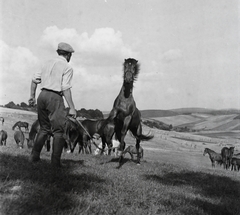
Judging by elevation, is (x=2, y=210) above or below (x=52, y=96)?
below

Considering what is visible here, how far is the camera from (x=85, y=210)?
11.8 feet

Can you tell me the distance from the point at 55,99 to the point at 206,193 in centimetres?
374

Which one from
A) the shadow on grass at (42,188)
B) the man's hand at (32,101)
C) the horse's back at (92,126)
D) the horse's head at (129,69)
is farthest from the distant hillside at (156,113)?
the shadow on grass at (42,188)

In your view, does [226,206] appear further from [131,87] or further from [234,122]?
[234,122]

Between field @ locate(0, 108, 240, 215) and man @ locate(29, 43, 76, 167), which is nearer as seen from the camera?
field @ locate(0, 108, 240, 215)

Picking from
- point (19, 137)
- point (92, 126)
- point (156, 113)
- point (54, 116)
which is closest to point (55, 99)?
point (54, 116)

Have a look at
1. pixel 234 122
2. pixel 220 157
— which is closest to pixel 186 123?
pixel 234 122

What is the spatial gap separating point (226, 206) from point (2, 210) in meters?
3.63

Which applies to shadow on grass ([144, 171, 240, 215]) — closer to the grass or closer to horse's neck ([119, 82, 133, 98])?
the grass

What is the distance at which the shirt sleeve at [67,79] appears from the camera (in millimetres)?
5749

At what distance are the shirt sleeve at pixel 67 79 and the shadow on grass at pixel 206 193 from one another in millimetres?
2972

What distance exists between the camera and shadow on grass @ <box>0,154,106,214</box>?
3432mm

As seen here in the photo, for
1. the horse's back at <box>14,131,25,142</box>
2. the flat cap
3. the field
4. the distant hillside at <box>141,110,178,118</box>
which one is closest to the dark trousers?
the field

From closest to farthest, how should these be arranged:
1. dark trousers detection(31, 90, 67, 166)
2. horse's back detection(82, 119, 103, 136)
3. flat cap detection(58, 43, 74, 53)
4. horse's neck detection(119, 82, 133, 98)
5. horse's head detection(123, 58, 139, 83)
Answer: dark trousers detection(31, 90, 67, 166), flat cap detection(58, 43, 74, 53), horse's head detection(123, 58, 139, 83), horse's neck detection(119, 82, 133, 98), horse's back detection(82, 119, 103, 136)
